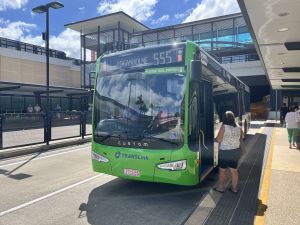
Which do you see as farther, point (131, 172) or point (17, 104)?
point (17, 104)

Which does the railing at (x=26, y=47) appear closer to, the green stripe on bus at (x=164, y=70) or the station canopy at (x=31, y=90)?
the station canopy at (x=31, y=90)

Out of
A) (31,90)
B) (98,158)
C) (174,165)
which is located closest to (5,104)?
(31,90)

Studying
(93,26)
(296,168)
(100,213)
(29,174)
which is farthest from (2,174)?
(93,26)

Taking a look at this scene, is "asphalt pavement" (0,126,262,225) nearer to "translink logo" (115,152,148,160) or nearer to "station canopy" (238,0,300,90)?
"translink logo" (115,152,148,160)

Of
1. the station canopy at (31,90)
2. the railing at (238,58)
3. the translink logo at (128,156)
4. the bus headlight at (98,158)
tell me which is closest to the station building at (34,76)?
the station canopy at (31,90)

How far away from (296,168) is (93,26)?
38830 millimetres

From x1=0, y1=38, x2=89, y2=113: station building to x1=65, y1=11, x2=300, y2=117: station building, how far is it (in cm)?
338

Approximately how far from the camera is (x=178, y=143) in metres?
5.68

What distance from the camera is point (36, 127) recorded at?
16031mm

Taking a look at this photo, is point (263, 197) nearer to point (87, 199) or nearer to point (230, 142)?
point (230, 142)

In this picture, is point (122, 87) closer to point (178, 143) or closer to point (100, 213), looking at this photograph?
point (178, 143)

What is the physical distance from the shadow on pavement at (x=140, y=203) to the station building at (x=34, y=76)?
2876 centimetres

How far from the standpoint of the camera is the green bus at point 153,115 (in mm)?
5715

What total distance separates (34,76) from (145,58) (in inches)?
1607
